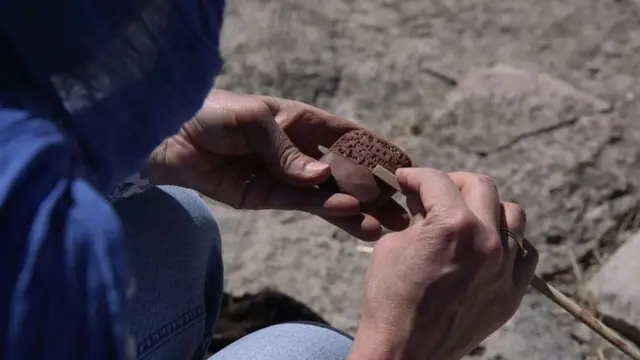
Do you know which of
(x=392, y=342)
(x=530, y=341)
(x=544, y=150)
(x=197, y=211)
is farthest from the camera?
(x=544, y=150)

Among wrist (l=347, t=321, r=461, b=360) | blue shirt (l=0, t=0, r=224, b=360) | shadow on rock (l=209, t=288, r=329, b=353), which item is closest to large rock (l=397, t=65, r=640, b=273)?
shadow on rock (l=209, t=288, r=329, b=353)

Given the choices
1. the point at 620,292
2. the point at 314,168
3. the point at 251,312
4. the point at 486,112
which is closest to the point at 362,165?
the point at 314,168

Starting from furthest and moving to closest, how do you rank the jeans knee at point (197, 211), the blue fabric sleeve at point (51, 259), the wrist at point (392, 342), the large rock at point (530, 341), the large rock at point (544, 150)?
1. the large rock at point (544, 150)
2. the large rock at point (530, 341)
3. the jeans knee at point (197, 211)
4. the wrist at point (392, 342)
5. the blue fabric sleeve at point (51, 259)

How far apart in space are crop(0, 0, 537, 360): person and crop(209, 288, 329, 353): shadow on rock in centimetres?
24

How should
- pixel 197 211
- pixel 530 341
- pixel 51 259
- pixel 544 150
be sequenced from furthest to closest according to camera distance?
pixel 544 150 < pixel 530 341 < pixel 197 211 < pixel 51 259

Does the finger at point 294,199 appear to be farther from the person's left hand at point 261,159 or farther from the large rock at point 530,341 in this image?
the large rock at point 530,341

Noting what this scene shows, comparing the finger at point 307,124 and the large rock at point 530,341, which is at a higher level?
the finger at point 307,124

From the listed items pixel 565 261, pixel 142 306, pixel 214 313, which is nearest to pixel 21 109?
pixel 142 306

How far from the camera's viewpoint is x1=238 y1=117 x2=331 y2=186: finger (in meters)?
1.02

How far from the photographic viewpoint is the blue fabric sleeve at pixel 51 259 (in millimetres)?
532

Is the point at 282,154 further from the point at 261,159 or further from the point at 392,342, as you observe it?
the point at 392,342

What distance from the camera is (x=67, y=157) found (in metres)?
0.57

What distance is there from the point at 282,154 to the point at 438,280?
26 centimetres

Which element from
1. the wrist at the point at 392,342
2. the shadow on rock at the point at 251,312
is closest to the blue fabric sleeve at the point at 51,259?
the wrist at the point at 392,342
